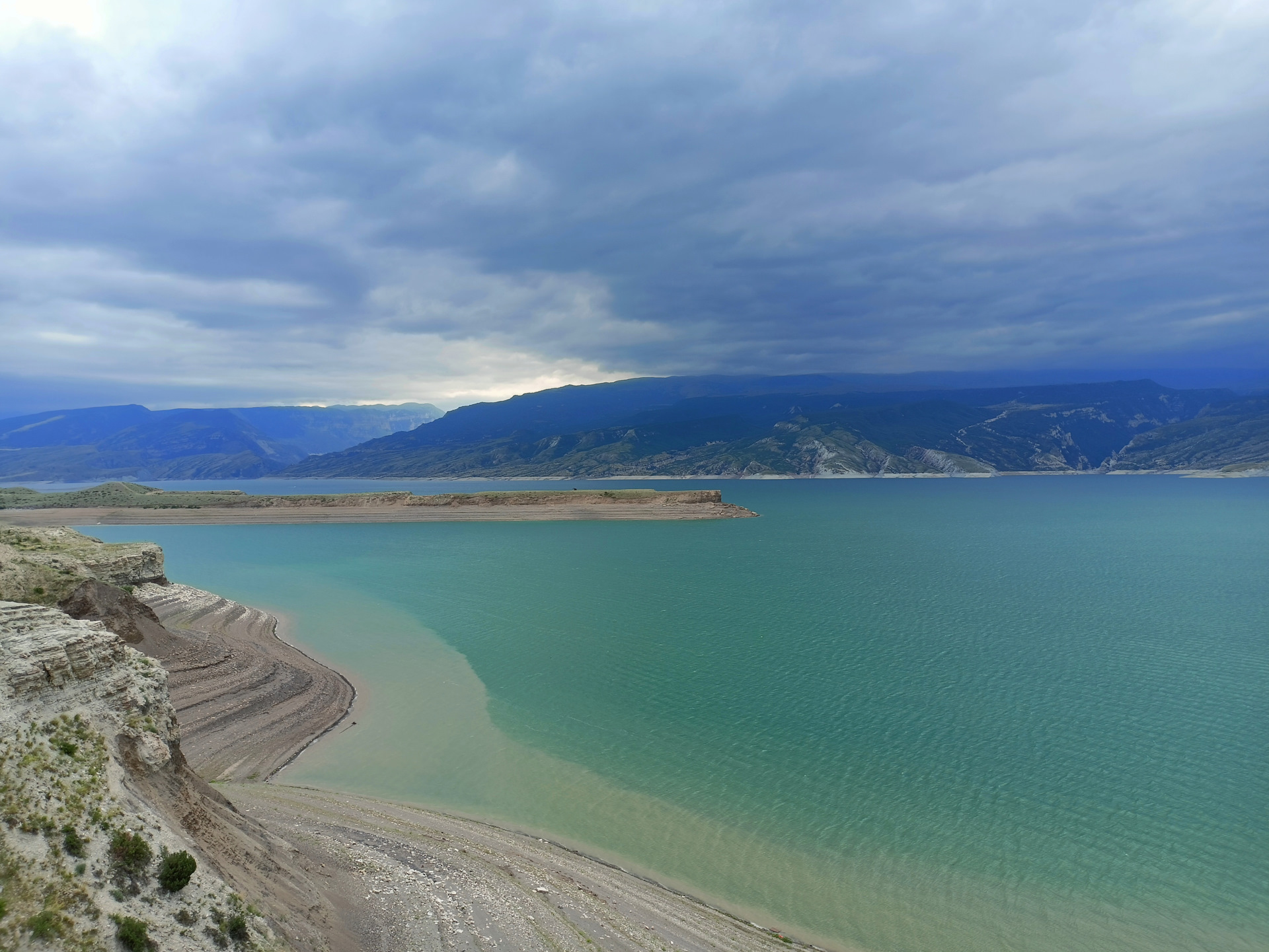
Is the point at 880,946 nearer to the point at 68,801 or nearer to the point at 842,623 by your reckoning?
the point at 68,801

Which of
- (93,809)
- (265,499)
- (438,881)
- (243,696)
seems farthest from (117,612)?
(265,499)

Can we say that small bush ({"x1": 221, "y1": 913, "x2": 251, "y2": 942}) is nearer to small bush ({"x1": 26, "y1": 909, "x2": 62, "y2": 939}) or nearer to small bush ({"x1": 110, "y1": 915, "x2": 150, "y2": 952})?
small bush ({"x1": 110, "y1": 915, "x2": 150, "y2": 952})

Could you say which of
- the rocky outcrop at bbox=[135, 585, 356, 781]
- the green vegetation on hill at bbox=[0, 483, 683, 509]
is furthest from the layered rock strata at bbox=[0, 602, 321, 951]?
the green vegetation on hill at bbox=[0, 483, 683, 509]

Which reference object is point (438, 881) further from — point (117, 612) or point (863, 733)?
point (117, 612)

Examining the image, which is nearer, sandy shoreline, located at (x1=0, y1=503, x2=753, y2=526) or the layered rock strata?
the layered rock strata

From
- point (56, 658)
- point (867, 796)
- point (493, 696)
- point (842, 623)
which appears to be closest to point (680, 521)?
point (842, 623)

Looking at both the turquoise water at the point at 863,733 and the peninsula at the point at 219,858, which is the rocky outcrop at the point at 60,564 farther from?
the turquoise water at the point at 863,733

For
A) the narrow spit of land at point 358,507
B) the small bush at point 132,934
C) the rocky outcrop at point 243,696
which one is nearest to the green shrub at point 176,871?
the small bush at point 132,934
